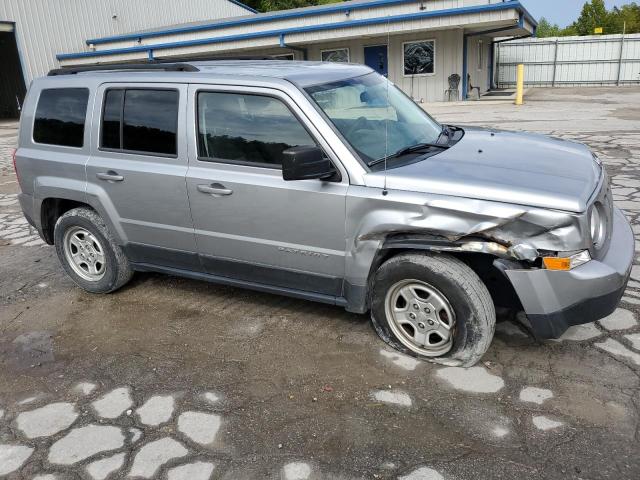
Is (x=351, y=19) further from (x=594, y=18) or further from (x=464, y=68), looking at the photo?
(x=594, y=18)

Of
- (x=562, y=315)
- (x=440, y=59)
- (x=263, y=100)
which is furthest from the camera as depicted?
(x=440, y=59)

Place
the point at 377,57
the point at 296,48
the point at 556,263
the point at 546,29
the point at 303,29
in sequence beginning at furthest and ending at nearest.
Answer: the point at 546,29
the point at 296,48
the point at 377,57
the point at 303,29
the point at 556,263

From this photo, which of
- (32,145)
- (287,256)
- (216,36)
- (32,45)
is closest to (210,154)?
(287,256)

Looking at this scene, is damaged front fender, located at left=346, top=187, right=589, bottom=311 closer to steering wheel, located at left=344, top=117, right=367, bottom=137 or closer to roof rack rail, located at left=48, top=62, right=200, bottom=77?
steering wheel, located at left=344, top=117, right=367, bottom=137

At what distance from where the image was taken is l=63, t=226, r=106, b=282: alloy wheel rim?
4949mm

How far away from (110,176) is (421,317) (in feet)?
8.69

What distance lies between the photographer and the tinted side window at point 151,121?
163 inches

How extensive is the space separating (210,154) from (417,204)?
62.2 inches

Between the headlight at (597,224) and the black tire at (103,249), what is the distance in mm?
3609

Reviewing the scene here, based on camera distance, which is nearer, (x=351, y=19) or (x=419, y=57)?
(x=351, y=19)

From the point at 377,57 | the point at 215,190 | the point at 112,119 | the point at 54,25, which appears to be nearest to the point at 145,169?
the point at 112,119

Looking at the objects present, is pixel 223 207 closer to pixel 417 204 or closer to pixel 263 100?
pixel 263 100

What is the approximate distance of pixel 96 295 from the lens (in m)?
5.11

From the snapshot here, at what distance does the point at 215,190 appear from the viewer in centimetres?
396
